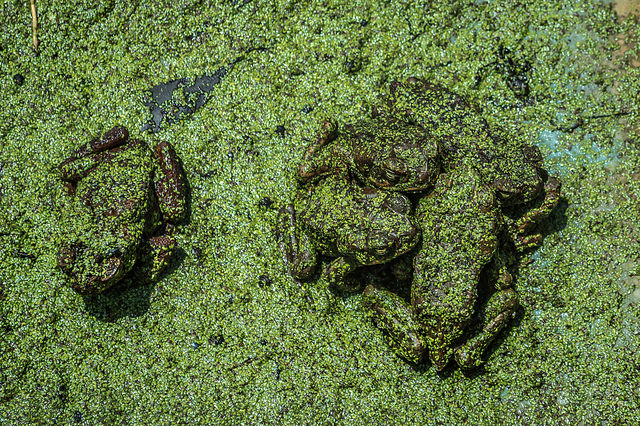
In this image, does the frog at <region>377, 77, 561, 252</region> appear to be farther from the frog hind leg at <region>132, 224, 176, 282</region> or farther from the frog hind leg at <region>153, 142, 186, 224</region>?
the frog hind leg at <region>132, 224, 176, 282</region>

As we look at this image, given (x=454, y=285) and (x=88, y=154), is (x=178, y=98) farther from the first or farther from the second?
(x=454, y=285)

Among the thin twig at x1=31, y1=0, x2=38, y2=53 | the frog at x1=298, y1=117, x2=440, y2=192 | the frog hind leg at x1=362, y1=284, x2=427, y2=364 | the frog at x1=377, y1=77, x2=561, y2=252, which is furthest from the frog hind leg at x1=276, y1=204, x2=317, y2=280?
the thin twig at x1=31, y1=0, x2=38, y2=53

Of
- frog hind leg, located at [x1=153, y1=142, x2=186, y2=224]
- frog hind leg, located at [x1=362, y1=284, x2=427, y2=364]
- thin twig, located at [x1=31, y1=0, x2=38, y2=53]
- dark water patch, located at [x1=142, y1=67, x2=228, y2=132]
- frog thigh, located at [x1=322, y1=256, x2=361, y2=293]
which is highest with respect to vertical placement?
thin twig, located at [x1=31, y1=0, x2=38, y2=53]

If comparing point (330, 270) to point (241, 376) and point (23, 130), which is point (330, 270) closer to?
point (241, 376)

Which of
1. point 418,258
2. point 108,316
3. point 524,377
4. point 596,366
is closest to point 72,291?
point 108,316

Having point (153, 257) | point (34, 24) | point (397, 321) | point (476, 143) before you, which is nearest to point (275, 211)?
point (153, 257)

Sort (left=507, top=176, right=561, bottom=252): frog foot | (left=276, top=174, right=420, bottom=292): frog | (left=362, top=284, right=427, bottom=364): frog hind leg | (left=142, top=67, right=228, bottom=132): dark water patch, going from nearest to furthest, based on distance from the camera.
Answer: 1. (left=276, top=174, right=420, bottom=292): frog
2. (left=362, top=284, right=427, bottom=364): frog hind leg
3. (left=507, top=176, right=561, bottom=252): frog foot
4. (left=142, top=67, right=228, bottom=132): dark water patch

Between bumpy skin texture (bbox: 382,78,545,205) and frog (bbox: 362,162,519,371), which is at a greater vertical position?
bumpy skin texture (bbox: 382,78,545,205)
